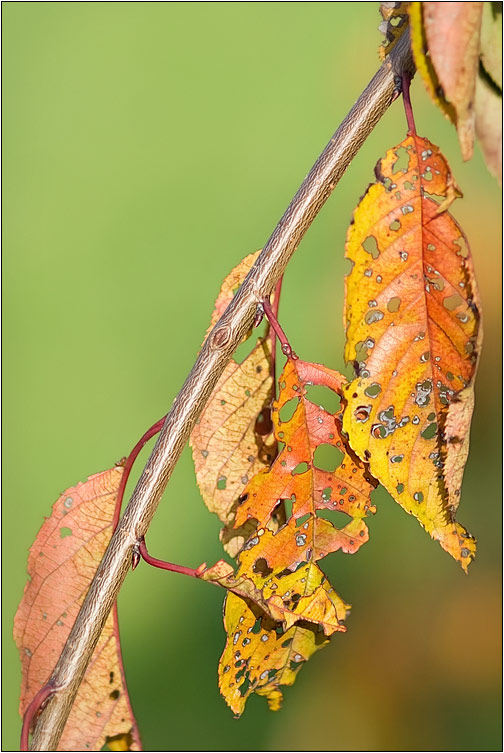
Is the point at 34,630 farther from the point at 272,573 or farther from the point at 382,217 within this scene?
the point at 382,217

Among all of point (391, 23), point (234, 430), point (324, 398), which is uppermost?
point (324, 398)

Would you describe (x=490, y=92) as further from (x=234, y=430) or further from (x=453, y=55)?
(x=234, y=430)

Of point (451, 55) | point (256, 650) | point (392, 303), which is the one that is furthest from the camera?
point (392, 303)

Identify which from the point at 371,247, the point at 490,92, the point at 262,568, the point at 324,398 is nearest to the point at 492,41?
the point at 490,92

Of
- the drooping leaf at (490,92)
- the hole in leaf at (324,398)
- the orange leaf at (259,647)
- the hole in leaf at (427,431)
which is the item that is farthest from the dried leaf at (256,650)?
the hole in leaf at (324,398)

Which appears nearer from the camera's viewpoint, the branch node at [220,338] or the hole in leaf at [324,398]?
the branch node at [220,338]

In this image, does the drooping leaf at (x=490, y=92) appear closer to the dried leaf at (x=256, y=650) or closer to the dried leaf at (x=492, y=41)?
the dried leaf at (x=492, y=41)

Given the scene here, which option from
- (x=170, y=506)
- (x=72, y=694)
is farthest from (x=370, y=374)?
(x=170, y=506)
